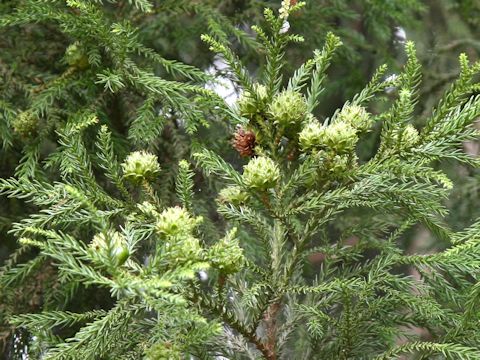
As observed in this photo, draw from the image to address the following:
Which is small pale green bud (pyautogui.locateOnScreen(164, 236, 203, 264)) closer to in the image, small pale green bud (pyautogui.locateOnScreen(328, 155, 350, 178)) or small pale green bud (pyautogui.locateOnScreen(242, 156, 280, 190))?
small pale green bud (pyautogui.locateOnScreen(242, 156, 280, 190))

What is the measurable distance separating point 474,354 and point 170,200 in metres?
0.87

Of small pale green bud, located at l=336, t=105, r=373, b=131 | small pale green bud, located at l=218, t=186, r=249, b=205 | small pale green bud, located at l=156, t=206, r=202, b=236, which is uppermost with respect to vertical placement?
small pale green bud, located at l=336, t=105, r=373, b=131

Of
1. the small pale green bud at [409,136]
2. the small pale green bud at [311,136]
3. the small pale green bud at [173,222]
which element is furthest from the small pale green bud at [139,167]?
the small pale green bud at [409,136]

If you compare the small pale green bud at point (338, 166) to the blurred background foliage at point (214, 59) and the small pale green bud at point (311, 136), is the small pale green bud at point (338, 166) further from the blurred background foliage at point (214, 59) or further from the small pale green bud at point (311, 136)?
the blurred background foliage at point (214, 59)

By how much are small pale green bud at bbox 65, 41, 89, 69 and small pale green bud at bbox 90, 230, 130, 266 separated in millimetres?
709

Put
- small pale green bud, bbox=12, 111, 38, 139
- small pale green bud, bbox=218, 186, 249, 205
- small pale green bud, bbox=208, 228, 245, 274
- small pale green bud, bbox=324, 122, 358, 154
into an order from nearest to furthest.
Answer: small pale green bud, bbox=208, 228, 245, 274 < small pale green bud, bbox=324, 122, 358, 154 < small pale green bud, bbox=218, 186, 249, 205 < small pale green bud, bbox=12, 111, 38, 139

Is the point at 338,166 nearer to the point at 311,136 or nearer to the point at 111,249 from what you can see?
the point at 311,136

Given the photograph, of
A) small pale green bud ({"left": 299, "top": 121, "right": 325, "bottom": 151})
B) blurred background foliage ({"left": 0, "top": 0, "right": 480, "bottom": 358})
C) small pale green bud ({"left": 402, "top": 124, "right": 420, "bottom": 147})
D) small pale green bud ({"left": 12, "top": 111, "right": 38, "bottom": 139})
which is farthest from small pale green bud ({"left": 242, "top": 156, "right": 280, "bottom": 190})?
small pale green bud ({"left": 12, "top": 111, "right": 38, "bottom": 139})

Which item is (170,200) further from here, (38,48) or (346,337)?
(346,337)

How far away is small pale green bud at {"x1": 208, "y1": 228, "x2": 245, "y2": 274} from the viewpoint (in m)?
0.91

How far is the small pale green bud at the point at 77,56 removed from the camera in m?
1.52

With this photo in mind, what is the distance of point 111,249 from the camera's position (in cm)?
80

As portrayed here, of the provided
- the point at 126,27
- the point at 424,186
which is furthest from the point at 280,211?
the point at 126,27

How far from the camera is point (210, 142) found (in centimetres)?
168
